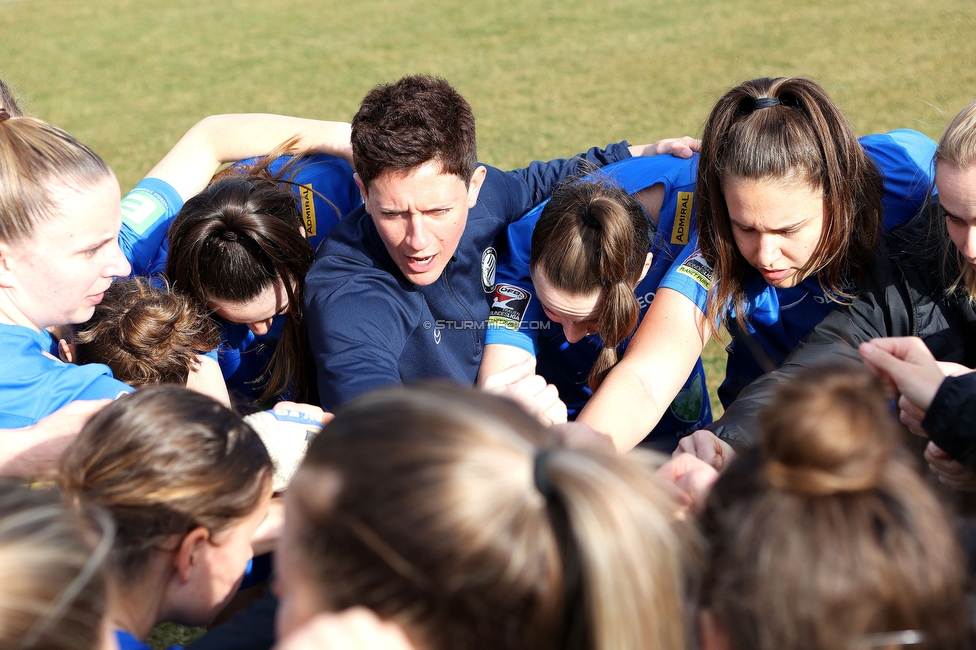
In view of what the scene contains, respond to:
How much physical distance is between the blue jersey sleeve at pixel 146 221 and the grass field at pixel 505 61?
436 centimetres

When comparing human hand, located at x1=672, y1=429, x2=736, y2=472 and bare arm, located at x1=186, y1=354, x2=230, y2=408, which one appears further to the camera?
bare arm, located at x1=186, y1=354, x2=230, y2=408

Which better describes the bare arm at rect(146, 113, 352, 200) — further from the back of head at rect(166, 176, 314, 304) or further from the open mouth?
the open mouth

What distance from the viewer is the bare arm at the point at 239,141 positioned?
142 inches

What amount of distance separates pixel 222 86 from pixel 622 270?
29.7 feet

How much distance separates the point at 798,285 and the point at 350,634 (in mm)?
2283

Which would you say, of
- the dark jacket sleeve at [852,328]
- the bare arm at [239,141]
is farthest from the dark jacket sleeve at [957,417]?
the bare arm at [239,141]

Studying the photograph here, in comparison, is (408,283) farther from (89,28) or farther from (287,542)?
(89,28)

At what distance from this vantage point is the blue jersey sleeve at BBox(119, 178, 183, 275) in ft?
10.8

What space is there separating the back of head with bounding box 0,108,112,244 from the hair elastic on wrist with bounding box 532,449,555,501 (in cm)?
179

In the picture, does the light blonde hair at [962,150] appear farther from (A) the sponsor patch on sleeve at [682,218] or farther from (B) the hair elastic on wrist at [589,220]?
(B) the hair elastic on wrist at [589,220]

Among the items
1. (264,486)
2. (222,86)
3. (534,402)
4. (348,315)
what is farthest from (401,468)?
(222,86)

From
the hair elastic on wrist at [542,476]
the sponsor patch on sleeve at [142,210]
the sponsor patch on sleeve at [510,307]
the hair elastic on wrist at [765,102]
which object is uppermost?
the hair elastic on wrist at [765,102]

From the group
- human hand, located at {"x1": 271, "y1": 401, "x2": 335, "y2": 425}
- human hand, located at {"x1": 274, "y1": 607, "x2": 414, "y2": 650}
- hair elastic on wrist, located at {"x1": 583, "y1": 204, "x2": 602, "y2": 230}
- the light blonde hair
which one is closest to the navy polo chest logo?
hair elastic on wrist, located at {"x1": 583, "y1": 204, "x2": 602, "y2": 230}

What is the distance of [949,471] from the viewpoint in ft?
6.33
